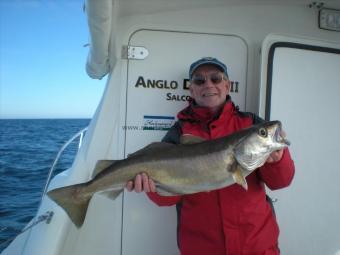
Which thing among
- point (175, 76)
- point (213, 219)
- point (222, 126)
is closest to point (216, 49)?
point (175, 76)

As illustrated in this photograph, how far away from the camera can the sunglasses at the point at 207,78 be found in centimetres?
339

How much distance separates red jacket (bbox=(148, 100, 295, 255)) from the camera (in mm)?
3105

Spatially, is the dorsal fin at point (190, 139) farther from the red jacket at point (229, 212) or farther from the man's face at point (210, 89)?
the man's face at point (210, 89)

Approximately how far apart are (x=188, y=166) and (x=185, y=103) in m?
1.45

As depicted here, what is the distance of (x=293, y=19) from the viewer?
4.47 metres

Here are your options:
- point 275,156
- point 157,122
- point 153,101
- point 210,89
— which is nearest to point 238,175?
point 275,156

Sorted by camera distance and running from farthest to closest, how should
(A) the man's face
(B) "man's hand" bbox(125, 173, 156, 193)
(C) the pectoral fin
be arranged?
(A) the man's face
(B) "man's hand" bbox(125, 173, 156, 193)
(C) the pectoral fin

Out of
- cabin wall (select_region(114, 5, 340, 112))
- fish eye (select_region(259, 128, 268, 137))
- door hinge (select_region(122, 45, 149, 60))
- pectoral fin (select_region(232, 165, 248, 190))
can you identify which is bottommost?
pectoral fin (select_region(232, 165, 248, 190))

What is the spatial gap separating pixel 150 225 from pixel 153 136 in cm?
94

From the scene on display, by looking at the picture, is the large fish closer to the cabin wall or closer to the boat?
the boat

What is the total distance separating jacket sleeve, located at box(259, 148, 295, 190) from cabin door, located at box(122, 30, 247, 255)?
4.41 feet

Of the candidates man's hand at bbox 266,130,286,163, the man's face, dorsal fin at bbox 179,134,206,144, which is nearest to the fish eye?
man's hand at bbox 266,130,286,163

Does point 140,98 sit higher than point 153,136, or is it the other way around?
point 140,98

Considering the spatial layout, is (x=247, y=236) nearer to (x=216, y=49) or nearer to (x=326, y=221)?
(x=326, y=221)
